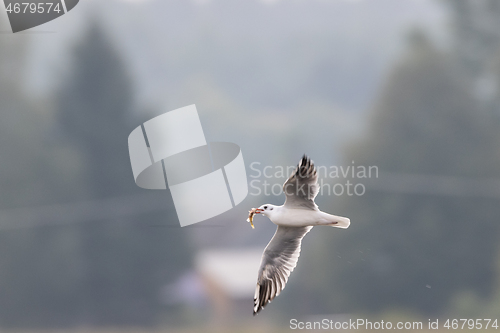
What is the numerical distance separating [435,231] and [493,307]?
81.7 inches

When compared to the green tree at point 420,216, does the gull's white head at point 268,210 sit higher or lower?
higher

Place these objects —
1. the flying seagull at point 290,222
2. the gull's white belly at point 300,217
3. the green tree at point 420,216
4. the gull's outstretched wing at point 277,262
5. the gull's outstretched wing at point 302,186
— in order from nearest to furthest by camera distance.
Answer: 1. the gull's outstretched wing at point 302,186
2. the flying seagull at point 290,222
3. the gull's white belly at point 300,217
4. the gull's outstretched wing at point 277,262
5. the green tree at point 420,216

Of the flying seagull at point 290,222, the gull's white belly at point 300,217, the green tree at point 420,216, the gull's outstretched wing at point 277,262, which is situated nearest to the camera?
the flying seagull at point 290,222

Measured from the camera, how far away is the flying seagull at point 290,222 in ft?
13.3

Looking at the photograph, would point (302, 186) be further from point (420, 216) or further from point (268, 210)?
A: point (420, 216)

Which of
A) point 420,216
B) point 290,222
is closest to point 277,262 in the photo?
point 290,222

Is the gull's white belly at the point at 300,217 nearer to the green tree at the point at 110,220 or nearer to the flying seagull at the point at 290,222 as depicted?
the flying seagull at the point at 290,222

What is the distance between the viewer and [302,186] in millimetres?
4098

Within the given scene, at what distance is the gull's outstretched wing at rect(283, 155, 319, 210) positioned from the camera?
390 cm

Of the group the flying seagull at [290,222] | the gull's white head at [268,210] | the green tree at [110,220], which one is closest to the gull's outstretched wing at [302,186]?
the flying seagull at [290,222]

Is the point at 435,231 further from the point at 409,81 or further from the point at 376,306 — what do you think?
the point at 409,81

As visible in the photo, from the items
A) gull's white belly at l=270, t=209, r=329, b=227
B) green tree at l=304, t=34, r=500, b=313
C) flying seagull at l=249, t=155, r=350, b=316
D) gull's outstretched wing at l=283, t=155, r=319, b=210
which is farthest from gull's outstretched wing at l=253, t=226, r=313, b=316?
green tree at l=304, t=34, r=500, b=313

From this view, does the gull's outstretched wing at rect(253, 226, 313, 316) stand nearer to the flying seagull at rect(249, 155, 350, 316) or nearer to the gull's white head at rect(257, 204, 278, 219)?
the flying seagull at rect(249, 155, 350, 316)

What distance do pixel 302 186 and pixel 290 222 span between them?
13.3 inches
